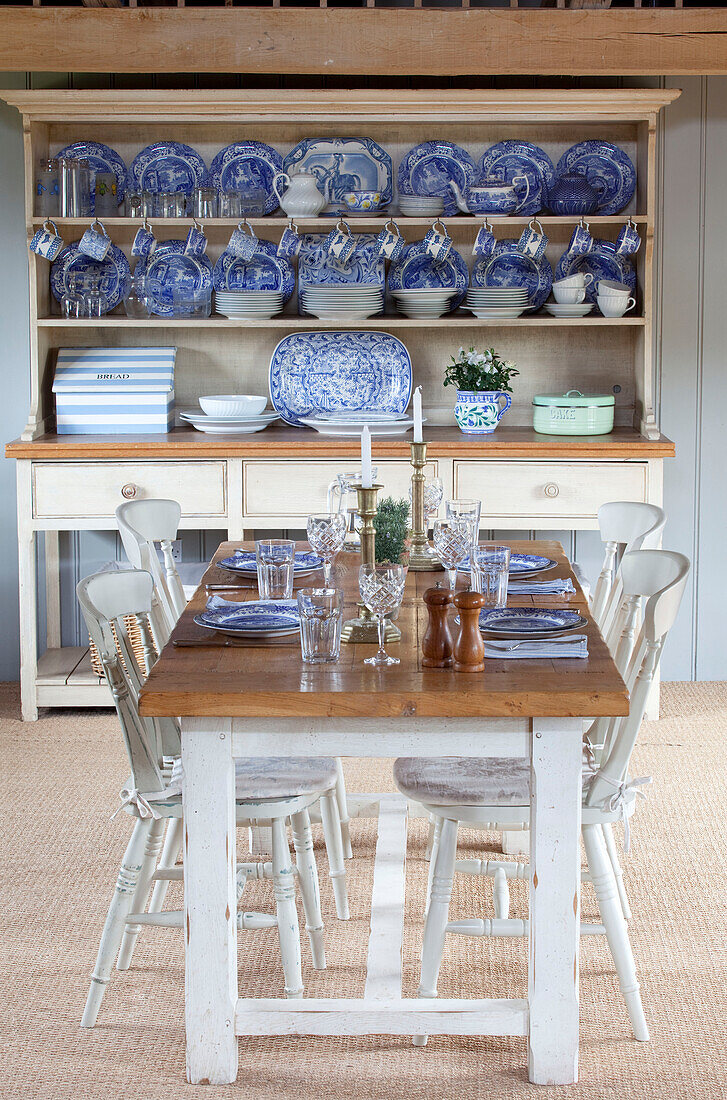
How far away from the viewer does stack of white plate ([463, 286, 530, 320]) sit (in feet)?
14.1

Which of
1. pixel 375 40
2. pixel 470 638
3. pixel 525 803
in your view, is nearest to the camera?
pixel 470 638

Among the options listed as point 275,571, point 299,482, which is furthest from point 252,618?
point 299,482

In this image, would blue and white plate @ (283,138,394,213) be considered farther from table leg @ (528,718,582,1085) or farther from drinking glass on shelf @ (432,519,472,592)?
table leg @ (528,718,582,1085)

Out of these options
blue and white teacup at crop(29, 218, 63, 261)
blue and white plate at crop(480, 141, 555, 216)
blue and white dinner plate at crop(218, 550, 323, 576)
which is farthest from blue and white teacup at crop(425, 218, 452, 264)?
blue and white dinner plate at crop(218, 550, 323, 576)

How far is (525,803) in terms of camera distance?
229 cm

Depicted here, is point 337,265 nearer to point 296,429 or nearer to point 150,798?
point 296,429

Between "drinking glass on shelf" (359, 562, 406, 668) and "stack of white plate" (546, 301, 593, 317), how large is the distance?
2.33 m

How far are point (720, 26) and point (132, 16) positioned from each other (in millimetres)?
1768

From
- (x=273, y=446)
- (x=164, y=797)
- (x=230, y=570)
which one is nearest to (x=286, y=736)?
(x=164, y=797)

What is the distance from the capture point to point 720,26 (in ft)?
12.7

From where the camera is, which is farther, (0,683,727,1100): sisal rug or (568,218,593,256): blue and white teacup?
(568,218,593,256): blue and white teacup

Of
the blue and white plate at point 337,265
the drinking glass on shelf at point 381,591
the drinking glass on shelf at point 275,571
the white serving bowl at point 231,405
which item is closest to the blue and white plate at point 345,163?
the blue and white plate at point 337,265

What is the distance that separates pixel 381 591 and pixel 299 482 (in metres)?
1.96

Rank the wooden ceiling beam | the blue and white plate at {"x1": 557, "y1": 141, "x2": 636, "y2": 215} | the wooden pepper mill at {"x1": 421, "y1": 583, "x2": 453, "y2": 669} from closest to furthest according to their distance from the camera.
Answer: the wooden pepper mill at {"x1": 421, "y1": 583, "x2": 453, "y2": 669}
the wooden ceiling beam
the blue and white plate at {"x1": 557, "y1": 141, "x2": 636, "y2": 215}
